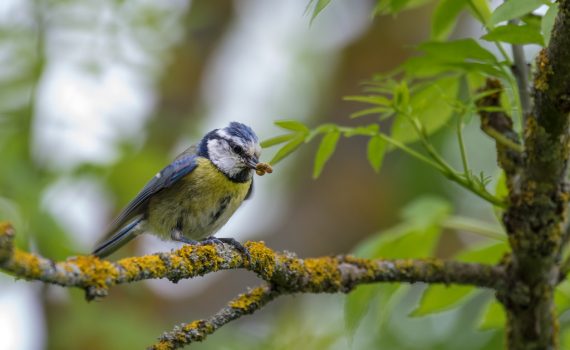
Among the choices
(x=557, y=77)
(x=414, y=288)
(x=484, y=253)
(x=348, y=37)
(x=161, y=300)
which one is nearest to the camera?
(x=557, y=77)

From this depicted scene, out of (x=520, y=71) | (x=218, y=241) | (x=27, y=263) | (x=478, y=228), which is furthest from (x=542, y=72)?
(x=27, y=263)

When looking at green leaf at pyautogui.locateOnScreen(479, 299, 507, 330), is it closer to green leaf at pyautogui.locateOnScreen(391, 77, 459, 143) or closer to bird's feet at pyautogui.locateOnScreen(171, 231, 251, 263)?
green leaf at pyautogui.locateOnScreen(391, 77, 459, 143)

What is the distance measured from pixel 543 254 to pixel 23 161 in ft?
8.06

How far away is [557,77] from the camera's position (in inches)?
71.3

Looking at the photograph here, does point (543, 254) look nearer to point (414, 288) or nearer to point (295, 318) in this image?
point (295, 318)

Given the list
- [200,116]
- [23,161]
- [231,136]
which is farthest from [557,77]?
[200,116]

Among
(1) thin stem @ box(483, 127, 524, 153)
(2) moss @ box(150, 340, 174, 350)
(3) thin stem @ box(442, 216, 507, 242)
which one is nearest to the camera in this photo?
(2) moss @ box(150, 340, 174, 350)

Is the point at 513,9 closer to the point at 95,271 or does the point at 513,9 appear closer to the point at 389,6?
the point at 389,6

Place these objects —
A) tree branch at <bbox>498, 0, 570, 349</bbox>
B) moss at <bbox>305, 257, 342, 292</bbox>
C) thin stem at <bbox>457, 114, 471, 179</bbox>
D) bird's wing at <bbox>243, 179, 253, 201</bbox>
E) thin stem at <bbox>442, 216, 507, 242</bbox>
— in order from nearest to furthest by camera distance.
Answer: tree branch at <bbox>498, 0, 570, 349</bbox> → thin stem at <bbox>457, 114, 471, 179</bbox> → moss at <bbox>305, 257, 342, 292</bbox> → thin stem at <bbox>442, 216, 507, 242</bbox> → bird's wing at <bbox>243, 179, 253, 201</bbox>

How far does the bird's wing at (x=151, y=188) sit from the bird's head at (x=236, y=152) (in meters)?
0.13

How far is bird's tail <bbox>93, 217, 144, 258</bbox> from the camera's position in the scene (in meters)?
3.08

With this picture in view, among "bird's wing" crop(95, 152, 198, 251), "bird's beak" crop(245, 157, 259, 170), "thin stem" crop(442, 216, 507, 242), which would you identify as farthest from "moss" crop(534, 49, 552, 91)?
"bird's wing" crop(95, 152, 198, 251)

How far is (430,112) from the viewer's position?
92.0 inches

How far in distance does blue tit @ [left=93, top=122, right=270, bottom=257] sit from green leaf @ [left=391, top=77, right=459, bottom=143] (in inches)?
39.9
